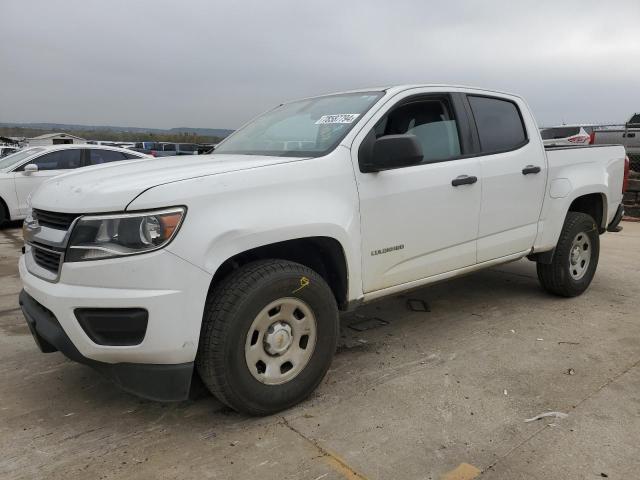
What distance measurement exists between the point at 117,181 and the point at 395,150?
59.0 inches

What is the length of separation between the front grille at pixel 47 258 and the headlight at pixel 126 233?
216mm

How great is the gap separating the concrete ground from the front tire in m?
0.19

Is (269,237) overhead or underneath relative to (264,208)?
underneath

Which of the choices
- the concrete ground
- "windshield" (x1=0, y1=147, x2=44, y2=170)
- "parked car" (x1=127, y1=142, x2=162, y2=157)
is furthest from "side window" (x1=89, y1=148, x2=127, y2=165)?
the concrete ground

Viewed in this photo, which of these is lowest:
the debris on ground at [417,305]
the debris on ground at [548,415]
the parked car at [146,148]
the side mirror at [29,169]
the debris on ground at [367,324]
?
the debris on ground at [367,324]

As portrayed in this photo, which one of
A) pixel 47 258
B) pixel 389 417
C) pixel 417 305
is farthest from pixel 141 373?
pixel 417 305

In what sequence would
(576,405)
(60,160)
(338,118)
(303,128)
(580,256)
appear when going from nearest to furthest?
1. (576,405)
2. (338,118)
3. (303,128)
4. (580,256)
5. (60,160)

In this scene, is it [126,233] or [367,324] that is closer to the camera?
[126,233]

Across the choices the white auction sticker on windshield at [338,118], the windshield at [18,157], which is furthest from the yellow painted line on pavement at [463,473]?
the windshield at [18,157]

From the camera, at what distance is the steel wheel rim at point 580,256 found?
4883 mm

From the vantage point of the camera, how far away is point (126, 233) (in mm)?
2361

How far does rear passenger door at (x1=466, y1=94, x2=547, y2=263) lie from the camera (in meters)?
3.91

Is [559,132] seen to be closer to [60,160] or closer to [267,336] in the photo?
[60,160]

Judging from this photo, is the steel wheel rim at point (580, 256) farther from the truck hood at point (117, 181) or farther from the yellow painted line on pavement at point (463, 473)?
the truck hood at point (117, 181)
